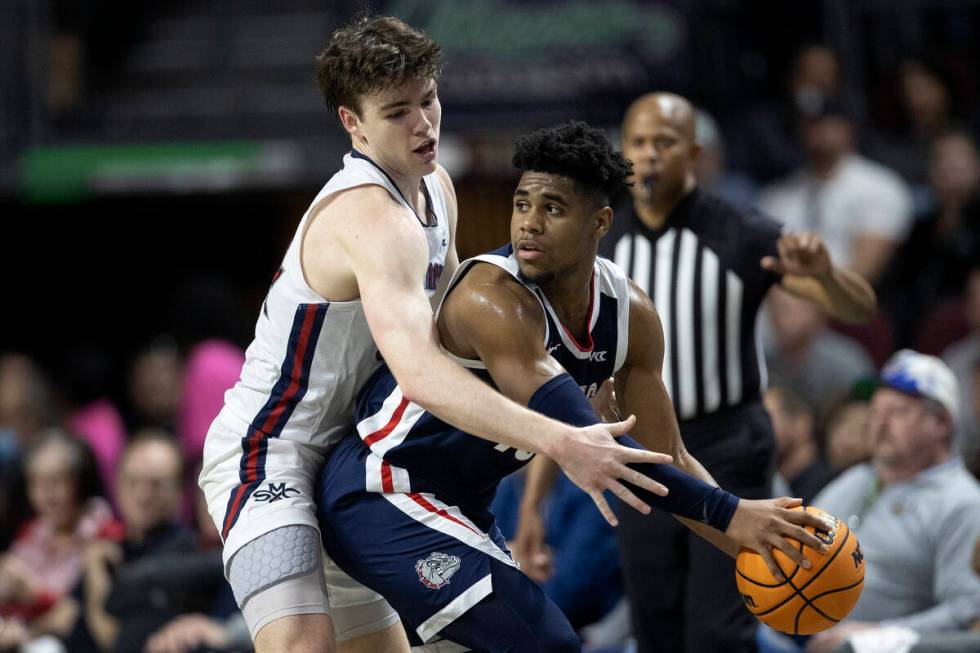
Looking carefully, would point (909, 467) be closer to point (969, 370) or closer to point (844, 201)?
point (969, 370)

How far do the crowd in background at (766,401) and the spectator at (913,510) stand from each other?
0.96 ft

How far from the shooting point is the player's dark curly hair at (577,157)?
3.65 metres

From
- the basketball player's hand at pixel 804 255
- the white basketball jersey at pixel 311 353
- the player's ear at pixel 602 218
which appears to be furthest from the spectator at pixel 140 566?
the player's ear at pixel 602 218

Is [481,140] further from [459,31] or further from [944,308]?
[944,308]

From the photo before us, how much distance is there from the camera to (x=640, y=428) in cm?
389

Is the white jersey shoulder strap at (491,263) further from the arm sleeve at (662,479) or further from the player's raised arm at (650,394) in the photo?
the player's raised arm at (650,394)

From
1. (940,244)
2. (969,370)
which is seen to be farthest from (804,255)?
(940,244)

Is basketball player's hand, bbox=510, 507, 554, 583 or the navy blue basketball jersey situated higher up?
the navy blue basketball jersey

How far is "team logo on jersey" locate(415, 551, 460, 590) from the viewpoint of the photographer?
3.64 metres

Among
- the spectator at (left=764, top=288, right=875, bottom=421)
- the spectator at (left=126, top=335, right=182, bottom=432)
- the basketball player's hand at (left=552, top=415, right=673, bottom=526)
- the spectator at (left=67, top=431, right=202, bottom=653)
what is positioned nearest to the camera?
the basketball player's hand at (left=552, top=415, right=673, bottom=526)

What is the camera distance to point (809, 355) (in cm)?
785

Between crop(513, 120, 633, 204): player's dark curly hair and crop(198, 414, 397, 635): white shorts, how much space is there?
3.25 feet

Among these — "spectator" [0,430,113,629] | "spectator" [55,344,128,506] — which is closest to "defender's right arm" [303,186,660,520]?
"spectator" [0,430,113,629]

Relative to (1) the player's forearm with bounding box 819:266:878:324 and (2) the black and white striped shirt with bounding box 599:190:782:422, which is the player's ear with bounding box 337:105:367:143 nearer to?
(2) the black and white striped shirt with bounding box 599:190:782:422
